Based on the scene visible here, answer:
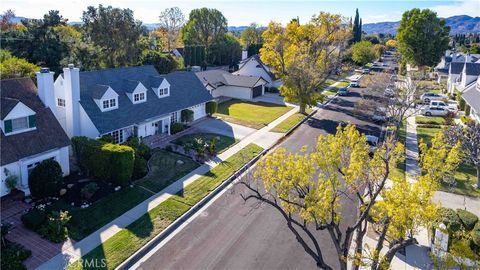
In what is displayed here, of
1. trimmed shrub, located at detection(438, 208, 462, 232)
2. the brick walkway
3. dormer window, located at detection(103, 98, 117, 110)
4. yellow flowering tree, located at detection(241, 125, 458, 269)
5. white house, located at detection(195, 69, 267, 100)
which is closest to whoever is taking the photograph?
yellow flowering tree, located at detection(241, 125, 458, 269)

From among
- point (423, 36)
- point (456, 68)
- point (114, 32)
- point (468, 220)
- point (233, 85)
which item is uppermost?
point (423, 36)

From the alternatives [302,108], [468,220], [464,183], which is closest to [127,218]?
[468,220]

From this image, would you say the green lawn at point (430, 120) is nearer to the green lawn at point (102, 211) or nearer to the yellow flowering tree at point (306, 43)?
the yellow flowering tree at point (306, 43)

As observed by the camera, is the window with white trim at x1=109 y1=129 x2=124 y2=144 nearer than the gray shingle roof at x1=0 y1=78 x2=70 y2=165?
No

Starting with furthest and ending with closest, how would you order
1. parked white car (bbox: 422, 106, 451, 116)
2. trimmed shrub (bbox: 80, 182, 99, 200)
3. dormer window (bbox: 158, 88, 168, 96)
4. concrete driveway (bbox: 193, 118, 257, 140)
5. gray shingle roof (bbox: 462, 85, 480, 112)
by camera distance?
parked white car (bbox: 422, 106, 451, 116), gray shingle roof (bbox: 462, 85, 480, 112), concrete driveway (bbox: 193, 118, 257, 140), dormer window (bbox: 158, 88, 168, 96), trimmed shrub (bbox: 80, 182, 99, 200)

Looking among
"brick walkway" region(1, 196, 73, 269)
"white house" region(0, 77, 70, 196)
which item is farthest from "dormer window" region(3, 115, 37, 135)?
"brick walkway" region(1, 196, 73, 269)

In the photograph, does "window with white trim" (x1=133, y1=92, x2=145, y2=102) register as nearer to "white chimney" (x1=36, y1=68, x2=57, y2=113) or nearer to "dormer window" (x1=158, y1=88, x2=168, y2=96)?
"dormer window" (x1=158, y1=88, x2=168, y2=96)

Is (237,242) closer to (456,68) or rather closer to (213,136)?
(213,136)
